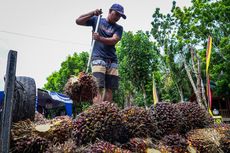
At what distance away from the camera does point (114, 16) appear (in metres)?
3.56

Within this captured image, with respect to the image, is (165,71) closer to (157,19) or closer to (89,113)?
(157,19)

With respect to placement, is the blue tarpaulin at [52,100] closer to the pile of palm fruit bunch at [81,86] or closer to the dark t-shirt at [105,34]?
the dark t-shirt at [105,34]

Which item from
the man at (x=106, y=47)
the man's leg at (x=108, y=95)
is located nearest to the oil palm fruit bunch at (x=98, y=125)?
the man at (x=106, y=47)

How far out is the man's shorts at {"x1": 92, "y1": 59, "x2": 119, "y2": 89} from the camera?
127 inches

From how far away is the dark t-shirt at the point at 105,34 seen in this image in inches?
136

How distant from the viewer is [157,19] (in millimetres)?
28641

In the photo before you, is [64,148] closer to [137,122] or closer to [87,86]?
[137,122]

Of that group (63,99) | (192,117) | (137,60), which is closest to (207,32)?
(137,60)

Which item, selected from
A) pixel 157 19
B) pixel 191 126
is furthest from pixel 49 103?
pixel 157 19

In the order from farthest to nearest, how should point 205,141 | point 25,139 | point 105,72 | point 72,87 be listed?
point 105,72 < point 72,87 < point 205,141 < point 25,139

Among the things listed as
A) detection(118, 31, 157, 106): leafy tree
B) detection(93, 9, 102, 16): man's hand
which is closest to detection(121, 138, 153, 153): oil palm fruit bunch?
detection(93, 9, 102, 16): man's hand

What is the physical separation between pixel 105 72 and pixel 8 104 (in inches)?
78.7

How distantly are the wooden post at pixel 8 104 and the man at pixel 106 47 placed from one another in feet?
5.68

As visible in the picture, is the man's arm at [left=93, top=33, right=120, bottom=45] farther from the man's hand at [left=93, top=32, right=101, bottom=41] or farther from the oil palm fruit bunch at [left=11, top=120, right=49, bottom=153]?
the oil palm fruit bunch at [left=11, top=120, right=49, bottom=153]
